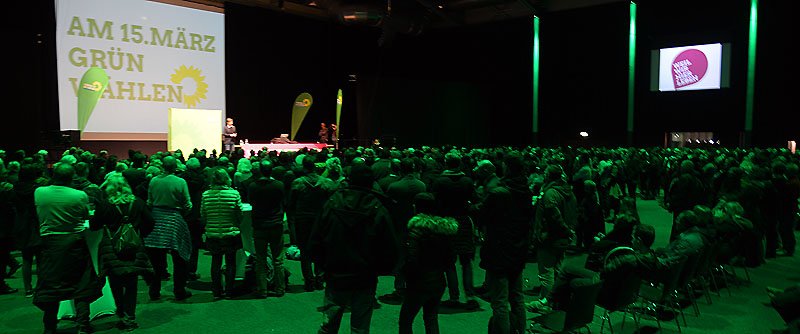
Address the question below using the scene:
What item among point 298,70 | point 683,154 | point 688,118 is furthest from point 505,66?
point 683,154

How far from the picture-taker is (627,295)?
4555 millimetres

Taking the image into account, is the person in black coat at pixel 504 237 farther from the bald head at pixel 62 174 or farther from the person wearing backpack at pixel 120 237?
the bald head at pixel 62 174

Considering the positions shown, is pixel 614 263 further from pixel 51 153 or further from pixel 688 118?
pixel 688 118

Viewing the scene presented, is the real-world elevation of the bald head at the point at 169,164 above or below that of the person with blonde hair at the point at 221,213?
above

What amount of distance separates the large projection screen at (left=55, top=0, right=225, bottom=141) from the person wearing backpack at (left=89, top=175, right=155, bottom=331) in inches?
482

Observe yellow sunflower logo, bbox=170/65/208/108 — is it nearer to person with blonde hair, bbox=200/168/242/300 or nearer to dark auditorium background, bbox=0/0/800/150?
dark auditorium background, bbox=0/0/800/150

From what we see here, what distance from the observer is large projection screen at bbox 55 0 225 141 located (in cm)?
1487

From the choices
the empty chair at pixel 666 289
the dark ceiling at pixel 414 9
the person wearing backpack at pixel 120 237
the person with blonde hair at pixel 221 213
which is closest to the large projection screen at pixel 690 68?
the dark ceiling at pixel 414 9

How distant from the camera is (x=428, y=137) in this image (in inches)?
1006

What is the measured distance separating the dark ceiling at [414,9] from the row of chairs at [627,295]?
1392 centimetres

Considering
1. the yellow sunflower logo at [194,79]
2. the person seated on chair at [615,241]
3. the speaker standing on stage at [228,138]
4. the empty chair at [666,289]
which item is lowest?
the empty chair at [666,289]

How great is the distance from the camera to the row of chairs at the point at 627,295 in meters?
3.94

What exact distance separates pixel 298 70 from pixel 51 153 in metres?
10.4

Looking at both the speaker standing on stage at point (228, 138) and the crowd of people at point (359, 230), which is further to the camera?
the speaker standing on stage at point (228, 138)
